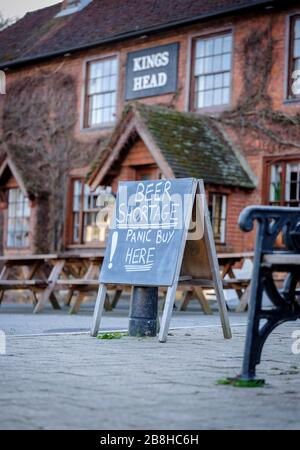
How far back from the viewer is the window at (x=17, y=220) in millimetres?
24359

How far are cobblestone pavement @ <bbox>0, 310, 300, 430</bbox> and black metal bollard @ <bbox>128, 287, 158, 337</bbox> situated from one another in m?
0.52

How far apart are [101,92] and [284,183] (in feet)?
20.8

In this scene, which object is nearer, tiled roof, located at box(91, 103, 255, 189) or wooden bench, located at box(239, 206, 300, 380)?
wooden bench, located at box(239, 206, 300, 380)

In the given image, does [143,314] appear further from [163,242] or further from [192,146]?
[192,146]

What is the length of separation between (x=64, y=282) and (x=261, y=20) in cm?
870

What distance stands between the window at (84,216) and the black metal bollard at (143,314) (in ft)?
47.4

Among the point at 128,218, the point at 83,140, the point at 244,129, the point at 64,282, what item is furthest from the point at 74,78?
the point at 128,218

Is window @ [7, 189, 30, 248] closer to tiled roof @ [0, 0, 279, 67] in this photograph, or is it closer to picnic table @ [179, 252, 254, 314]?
tiled roof @ [0, 0, 279, 67]

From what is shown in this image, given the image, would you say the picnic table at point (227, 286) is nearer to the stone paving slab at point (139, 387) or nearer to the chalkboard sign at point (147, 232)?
the chalkboard sign at point (147, 232)

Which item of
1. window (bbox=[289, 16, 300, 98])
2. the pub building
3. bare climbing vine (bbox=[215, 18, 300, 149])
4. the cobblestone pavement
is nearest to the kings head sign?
the pub building

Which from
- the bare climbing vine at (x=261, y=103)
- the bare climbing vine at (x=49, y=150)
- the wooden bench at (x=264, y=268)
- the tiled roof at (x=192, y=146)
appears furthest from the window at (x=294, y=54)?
the wooden bench at (x=264, y=268)

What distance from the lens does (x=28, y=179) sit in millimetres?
23766

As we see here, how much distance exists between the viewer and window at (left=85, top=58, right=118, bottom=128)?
22281 millimetres

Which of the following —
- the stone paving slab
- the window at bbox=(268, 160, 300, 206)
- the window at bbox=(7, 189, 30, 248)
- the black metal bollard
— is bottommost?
the stone paving slab
